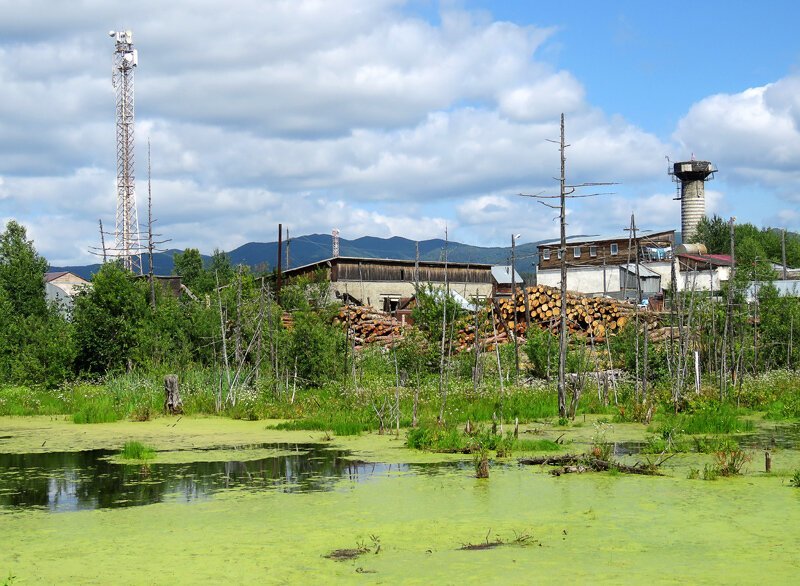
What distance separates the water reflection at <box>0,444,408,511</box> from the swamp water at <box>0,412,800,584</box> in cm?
23

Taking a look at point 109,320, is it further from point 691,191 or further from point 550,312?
point 691,191

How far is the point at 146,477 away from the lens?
14820mm

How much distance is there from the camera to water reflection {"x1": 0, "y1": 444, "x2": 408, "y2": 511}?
13.1 meters

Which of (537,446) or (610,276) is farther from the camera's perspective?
(610,276)

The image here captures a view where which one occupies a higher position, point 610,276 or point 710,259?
point 710,259

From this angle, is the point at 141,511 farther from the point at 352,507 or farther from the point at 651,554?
the point at 651,554

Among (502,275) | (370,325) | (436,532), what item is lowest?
(436,532)

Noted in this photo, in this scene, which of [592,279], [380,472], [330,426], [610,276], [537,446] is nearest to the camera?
[380,472]

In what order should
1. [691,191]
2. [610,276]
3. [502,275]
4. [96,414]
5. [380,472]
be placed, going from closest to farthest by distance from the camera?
[380,472], [96,414], [610,276], [502,275], [691,191]

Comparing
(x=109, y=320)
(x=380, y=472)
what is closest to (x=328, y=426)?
(x=380, y=472)

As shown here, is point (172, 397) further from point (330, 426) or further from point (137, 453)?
point (137, 453)

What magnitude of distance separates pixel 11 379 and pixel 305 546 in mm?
23641

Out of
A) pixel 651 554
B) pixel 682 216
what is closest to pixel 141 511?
pixel 651 554

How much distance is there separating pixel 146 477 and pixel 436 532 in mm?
6014
